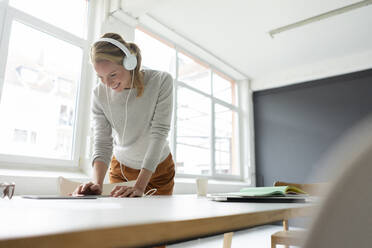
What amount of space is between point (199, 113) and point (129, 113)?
119 inches

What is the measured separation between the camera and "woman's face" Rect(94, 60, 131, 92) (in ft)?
4.47

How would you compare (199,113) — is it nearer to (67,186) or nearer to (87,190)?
(67,186)

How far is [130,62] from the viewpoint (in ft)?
4.48

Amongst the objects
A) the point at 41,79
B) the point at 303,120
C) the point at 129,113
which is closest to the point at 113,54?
the point at 129,113

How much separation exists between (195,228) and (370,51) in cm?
497

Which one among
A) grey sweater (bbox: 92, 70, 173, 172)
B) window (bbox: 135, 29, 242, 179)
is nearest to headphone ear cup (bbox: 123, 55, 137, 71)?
grey sweater (bbox: 92, 70, 173, 172)

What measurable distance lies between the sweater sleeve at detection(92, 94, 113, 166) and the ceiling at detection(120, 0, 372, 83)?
5.74ft

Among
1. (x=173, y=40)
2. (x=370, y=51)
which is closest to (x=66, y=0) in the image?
(x=173, y=40)

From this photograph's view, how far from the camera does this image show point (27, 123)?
93.0 inches

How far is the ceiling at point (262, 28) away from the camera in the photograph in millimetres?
3234

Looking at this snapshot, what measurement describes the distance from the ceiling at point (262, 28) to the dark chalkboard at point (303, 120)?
0.49 meters

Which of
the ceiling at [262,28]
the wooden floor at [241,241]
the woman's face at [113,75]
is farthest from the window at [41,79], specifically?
the wooden floor at [241,241]

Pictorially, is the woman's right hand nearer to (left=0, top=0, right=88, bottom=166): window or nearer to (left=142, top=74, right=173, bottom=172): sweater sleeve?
(left=142, top=74, right=173, bottom=172): sweater sleeve

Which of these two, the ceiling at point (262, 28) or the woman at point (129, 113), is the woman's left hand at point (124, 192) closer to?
the woman at point (129, 113)
